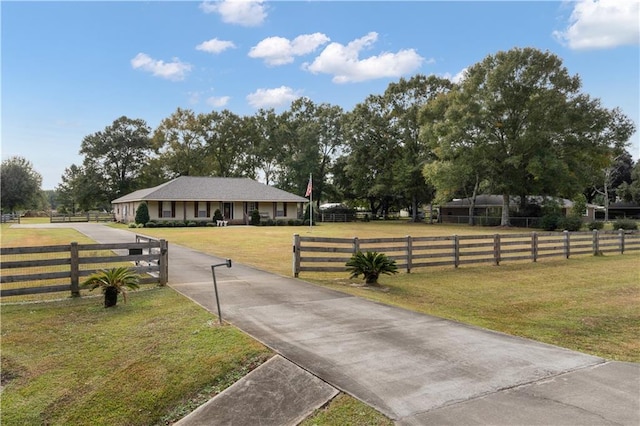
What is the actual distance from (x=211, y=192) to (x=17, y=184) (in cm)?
3875

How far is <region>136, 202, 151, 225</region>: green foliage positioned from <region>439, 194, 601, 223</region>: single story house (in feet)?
116

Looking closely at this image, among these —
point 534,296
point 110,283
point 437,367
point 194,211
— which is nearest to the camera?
point 437,367

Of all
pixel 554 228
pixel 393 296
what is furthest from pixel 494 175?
pixel 393 296

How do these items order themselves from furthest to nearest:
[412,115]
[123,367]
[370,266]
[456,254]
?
[412,115]
[456,254]
[370,266]
[123,367]

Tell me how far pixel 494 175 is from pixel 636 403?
40913 mm

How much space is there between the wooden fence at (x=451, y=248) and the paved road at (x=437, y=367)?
11.6ft

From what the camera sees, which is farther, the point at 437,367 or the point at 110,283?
the point at 110,283

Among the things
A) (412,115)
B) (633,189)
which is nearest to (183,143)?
(412,115)

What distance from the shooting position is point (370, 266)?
36.0 feet

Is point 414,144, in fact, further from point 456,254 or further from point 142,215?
point 456,254

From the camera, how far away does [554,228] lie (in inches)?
1462

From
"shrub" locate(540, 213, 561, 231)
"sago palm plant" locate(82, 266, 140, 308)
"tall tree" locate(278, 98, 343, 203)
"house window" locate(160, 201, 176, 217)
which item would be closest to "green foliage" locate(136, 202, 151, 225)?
"house window" locate(160, 201, 176, 217)

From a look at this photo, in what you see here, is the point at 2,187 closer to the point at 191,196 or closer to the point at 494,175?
the point at 191,196

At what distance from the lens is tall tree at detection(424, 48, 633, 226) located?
3888 cm
